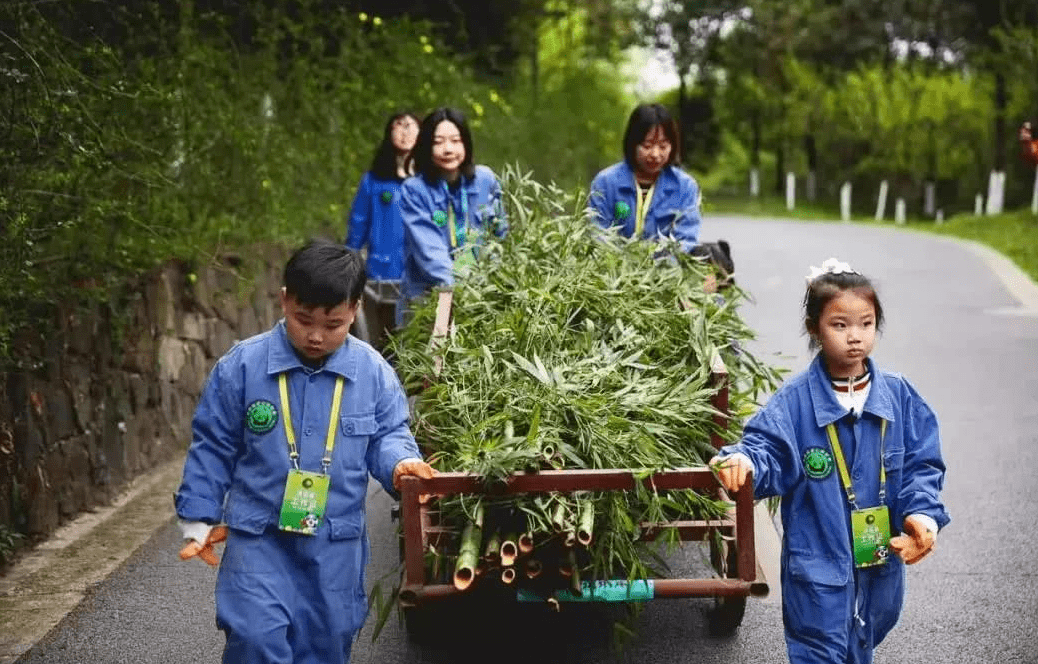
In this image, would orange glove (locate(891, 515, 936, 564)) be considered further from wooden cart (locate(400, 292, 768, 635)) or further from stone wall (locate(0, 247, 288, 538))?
stone wall (locate(0, 247, 288, 538))

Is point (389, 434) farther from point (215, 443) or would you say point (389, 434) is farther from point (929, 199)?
point (929, 199)

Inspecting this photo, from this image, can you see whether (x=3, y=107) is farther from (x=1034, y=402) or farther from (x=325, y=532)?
(x=1034, y=402)

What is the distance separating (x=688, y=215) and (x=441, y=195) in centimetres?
126

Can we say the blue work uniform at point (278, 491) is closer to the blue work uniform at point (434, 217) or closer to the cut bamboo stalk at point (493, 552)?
the cut bamboo stalk at point (493, 552)

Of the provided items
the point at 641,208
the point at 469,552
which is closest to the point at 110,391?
the point at 641,208

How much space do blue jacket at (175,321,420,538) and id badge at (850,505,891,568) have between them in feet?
4.07

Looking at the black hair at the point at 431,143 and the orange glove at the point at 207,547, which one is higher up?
the black hair at the point at 431,143

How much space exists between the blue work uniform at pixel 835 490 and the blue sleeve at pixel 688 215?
8.96ft

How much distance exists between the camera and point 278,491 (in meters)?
3.89

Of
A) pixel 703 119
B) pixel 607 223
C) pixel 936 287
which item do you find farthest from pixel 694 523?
pixel 703 119

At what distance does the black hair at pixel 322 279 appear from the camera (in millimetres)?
3754

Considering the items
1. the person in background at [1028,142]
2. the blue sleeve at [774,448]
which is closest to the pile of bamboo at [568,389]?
the blue sleeve at [774,448]

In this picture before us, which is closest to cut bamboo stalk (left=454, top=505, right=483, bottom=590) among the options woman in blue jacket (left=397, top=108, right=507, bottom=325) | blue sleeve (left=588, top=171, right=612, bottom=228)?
woman in blue jacket (left=397, top=108, right=507, bottom=325)

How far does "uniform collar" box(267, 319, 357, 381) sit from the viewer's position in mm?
3918
